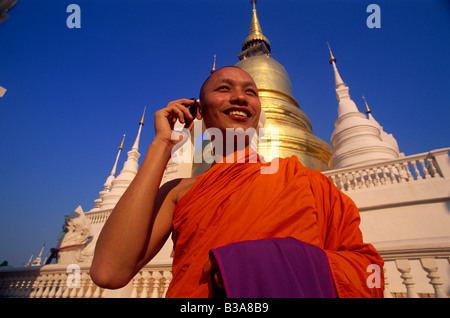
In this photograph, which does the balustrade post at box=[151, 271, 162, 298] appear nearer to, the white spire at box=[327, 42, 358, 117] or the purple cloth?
the purple cloth

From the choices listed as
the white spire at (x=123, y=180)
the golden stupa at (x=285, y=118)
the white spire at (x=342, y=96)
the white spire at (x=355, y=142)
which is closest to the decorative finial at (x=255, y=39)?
the golden stupa at (x=285, y=118)

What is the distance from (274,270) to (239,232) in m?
0.26

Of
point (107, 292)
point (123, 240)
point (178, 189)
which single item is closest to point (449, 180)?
point (178, 189)

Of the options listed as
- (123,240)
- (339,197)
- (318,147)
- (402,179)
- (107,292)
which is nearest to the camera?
(123,240)

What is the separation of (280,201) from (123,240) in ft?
2.33

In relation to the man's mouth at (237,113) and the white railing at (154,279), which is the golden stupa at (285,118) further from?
the man's mouth at (237,113)

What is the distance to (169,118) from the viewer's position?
4.19ft

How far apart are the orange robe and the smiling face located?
403mm

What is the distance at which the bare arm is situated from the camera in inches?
36.2

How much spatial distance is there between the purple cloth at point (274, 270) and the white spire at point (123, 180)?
916cm

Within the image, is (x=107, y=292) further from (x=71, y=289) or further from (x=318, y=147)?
(x=318, y=147)

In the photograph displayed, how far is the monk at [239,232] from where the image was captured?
0.65 metres

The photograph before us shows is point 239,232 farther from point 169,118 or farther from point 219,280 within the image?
point 169,118

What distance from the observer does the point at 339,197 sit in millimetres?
1064
